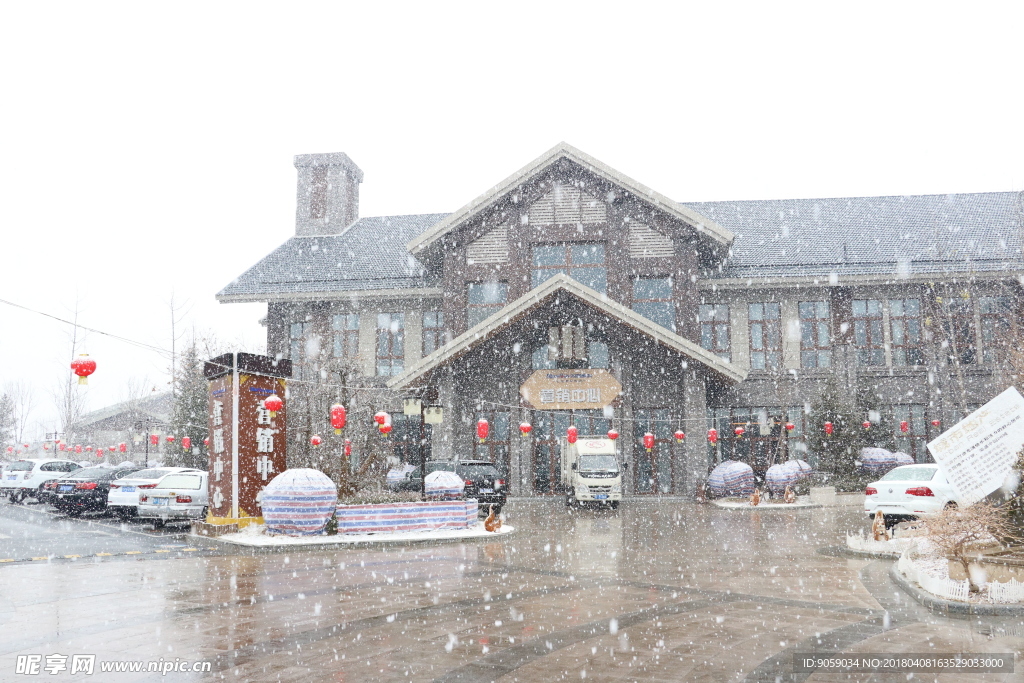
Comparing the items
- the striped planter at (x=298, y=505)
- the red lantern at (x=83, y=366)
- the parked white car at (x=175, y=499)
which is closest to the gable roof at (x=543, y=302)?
the parked white car at (x=175, y=499)

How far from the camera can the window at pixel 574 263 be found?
28.7 m

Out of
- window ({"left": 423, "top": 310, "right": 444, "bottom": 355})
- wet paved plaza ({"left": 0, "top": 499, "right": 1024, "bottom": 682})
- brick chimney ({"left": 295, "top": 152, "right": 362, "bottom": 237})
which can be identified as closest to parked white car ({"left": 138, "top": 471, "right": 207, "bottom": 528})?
wet paved plaza ({"left": 0, "top": 499, "right": 1024, "bottom": 682})

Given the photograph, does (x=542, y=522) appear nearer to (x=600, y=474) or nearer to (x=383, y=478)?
(x=600, y=474)

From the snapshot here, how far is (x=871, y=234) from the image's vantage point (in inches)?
1272

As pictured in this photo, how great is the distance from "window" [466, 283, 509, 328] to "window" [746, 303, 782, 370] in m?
9.32

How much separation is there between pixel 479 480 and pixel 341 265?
43.2 feet

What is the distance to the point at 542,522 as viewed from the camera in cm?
2009

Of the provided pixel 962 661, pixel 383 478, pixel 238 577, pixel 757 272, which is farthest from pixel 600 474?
pixel 962 661

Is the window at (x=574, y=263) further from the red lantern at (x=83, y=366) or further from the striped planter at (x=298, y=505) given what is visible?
the red lantern at (x=83, y=366)

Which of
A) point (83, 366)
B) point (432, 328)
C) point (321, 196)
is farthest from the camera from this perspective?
point (321, 196)

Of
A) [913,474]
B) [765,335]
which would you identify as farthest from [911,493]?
[765,335]

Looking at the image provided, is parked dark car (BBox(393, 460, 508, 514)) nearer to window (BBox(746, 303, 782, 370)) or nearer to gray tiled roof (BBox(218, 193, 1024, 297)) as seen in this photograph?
gray tiled roof (BBox(218, 193, 1024, 297))

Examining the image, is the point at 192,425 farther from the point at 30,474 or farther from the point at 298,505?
the point at 298,505

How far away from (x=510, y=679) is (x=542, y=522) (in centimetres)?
1419
